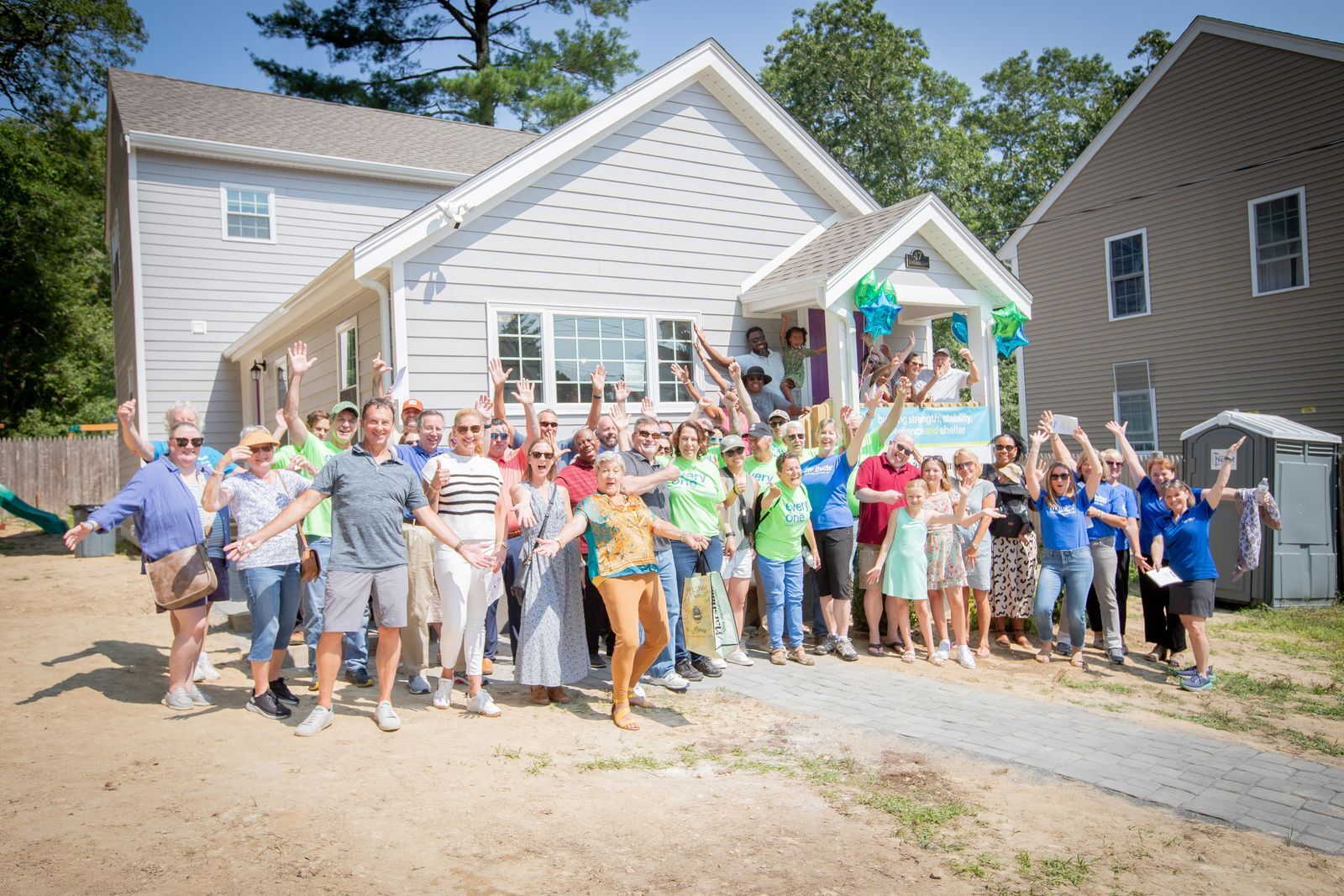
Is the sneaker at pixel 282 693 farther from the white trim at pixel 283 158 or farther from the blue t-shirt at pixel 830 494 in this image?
the white trim at pixel 283 158

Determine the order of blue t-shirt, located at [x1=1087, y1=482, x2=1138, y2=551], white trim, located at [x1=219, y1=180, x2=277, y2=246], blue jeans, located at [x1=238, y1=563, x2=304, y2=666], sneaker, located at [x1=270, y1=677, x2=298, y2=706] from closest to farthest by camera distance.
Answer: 1. blue jeans, located at [x1=238, y1=563, x2=304, y2=666]
2. sneaker, located at [x1=270, y1=677, x2=298, y2=706]
3. blue t-shirt, located at [x1=1087, y1=482, x2=1138, y2=551]
4. white trim, located at [x1=219, y1=180, x2=277, y2=246]

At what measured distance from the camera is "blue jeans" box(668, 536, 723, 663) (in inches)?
267

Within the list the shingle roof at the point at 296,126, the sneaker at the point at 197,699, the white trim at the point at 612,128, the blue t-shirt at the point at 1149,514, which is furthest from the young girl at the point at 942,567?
the shingle roof at the point at 296,126

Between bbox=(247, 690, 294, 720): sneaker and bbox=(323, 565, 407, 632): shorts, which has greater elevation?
bbox=(323, 565, 407, 632): shorts

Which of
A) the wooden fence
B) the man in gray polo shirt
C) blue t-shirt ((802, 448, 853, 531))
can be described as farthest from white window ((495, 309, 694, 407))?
the wooden fence

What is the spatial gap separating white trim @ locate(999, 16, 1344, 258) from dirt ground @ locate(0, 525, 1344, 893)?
15.8m

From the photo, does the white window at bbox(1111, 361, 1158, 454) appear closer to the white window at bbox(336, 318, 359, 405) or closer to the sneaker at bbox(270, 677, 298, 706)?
the white window at bbox(336, 318, 359, 405)

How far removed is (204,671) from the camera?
21.3ft

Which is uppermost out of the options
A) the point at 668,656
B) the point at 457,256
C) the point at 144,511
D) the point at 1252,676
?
the point at 457,256

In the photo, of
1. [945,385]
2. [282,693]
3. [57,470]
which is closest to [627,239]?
[945,385]

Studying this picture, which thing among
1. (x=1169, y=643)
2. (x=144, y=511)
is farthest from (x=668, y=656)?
(x=1169, y=643)

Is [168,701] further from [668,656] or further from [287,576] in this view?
[668,656]

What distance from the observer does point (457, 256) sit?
948 centimetres

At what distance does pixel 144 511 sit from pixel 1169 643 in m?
7.90
